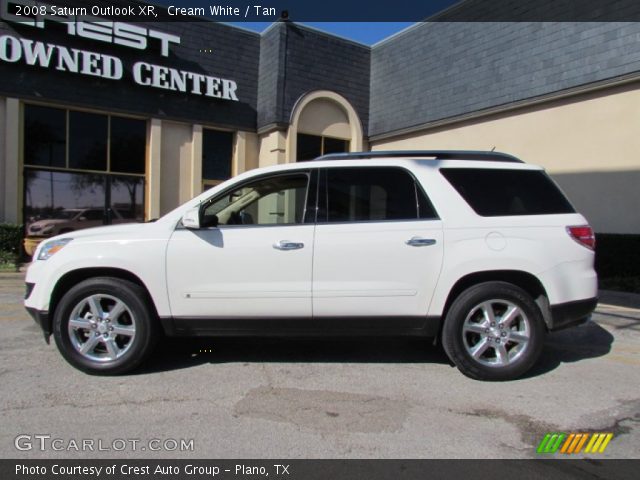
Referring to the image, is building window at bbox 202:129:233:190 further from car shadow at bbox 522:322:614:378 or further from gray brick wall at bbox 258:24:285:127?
car shadow at bbox 522:322:614:378

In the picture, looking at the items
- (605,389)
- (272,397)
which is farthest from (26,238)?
(605,389)

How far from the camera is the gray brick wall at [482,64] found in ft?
33.6

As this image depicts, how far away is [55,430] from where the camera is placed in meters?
3.35

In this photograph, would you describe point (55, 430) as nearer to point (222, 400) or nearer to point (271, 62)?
point (222, 400)

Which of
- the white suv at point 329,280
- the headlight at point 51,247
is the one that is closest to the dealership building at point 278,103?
the white suv at point 329,280

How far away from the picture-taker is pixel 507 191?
14.9 feet

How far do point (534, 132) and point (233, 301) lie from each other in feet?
32.0

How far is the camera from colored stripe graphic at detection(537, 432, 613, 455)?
318cm

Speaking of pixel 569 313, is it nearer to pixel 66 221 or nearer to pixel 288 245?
pixel 288 245

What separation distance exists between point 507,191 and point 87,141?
1153 cm

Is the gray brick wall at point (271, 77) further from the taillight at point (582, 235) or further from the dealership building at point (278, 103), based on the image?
the taillight at point (582, 235)

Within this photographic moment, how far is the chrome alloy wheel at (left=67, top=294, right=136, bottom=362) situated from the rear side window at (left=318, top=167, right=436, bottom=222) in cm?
195

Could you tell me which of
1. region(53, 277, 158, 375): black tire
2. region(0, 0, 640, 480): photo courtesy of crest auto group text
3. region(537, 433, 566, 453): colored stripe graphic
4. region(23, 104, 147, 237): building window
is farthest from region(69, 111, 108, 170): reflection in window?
region(537, 433, 566, 453): colored stripe graphic

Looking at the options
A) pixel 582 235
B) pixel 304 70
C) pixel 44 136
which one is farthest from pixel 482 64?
pixel 44 136
